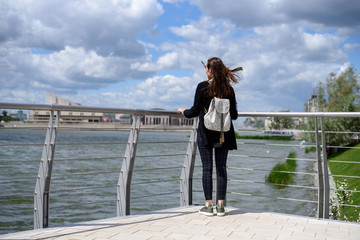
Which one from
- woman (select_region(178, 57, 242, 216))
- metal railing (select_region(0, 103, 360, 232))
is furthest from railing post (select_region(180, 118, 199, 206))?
woman (select_region(178, 57, 242, 216))

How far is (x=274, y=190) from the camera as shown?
2136cm

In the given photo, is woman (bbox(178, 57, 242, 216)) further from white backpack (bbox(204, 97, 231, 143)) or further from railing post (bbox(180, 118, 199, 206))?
railing post (bbox(180, 118, 199, 206))

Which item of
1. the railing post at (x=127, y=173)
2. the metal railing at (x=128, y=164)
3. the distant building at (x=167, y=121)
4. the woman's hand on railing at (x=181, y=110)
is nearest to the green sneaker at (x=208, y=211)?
the metal railing at (x=128, y=164)

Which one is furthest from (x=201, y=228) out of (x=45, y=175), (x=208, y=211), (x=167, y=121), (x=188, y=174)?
(x=167, y=121)

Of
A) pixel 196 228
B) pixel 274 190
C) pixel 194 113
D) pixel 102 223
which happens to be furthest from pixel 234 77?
pixel 274 190

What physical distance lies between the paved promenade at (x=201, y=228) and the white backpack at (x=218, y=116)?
1.10 meters

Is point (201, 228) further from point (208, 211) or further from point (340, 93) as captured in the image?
point (340, 93)

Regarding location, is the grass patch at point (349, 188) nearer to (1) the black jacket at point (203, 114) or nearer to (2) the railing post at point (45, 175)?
(1) the black jacket at point (203, 114)

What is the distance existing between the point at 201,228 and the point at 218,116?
1288 millimetres

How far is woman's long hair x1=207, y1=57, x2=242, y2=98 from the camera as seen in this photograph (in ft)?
15.6

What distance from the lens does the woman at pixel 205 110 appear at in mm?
4789

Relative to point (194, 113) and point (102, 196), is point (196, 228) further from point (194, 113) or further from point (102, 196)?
point (102, 196)

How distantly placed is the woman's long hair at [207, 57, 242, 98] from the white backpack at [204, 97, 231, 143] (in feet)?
0.27

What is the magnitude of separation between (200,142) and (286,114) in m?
1.19
